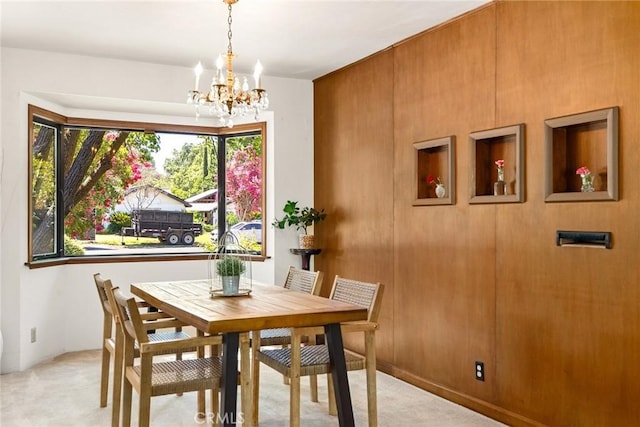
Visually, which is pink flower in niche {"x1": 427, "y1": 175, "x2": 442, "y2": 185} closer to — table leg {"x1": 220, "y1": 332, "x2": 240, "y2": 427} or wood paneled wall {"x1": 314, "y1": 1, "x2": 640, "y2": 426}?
wood paneled wall {"x1": 314, "y1": 1, "x2": 640, "y2": 426}

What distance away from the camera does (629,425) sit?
280 centimetres

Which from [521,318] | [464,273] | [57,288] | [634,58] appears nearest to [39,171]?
[57,288]

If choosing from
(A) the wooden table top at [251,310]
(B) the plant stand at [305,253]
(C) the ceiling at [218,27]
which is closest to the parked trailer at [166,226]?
(B) the plant stand at [305,253]

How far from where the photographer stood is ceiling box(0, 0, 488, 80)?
12.3 feet

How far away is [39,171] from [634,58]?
4.73 meters

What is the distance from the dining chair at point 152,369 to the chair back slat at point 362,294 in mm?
853

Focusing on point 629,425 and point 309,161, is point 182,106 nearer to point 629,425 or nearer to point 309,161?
point 309,161

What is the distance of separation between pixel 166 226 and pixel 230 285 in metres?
2.81

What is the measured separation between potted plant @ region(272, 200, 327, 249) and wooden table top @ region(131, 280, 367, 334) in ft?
5.94

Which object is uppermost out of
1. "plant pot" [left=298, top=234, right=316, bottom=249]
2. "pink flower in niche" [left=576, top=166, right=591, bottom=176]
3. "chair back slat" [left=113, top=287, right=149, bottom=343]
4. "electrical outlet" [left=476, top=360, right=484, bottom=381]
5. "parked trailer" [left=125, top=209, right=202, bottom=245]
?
"pink flower in niche" [left=576, top=166, right=591, bottom=176]

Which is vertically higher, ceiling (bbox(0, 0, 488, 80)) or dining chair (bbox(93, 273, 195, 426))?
ceiling (bbox(0, 0, 488, 80))

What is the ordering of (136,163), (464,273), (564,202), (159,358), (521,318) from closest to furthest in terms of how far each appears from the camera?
(564,202), (521,318), (464,273), (159,358), (136,163)

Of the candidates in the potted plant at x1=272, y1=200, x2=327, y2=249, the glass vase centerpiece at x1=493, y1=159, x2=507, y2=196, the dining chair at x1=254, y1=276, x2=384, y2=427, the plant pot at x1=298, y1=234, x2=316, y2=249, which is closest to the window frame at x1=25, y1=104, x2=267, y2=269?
the potted plant at x1=272, y1=200, x2=327, y2=249

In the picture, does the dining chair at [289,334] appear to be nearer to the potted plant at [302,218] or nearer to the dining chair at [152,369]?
the dining chair at [152,369]
